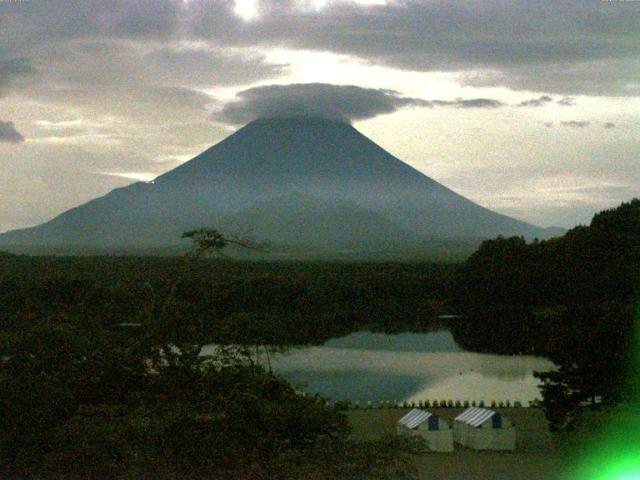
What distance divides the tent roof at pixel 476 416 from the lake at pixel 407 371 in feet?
12.6

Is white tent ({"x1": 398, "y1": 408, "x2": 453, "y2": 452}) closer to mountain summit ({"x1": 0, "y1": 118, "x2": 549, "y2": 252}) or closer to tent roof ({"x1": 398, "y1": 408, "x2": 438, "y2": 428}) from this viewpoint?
tent roof ({"x1": 398, "y1": 408, "x2": 438, "y2": 428})

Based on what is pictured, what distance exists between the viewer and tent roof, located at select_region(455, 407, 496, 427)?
1088 cm

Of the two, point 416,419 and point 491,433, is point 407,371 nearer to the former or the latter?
point 416,419

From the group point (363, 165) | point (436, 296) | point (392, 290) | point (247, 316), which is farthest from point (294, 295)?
point (363, 165)

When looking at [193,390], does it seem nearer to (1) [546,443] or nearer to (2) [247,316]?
(2) [247,316]

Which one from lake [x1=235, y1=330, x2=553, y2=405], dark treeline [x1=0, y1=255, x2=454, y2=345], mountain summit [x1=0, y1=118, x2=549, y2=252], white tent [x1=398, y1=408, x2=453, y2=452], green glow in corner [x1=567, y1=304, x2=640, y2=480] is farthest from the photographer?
mountain summit [x1=0, y1=118, x2=549, y2=252]

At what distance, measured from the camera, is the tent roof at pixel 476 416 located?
10883mm

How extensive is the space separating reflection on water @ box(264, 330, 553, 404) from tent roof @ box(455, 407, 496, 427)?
163 inches

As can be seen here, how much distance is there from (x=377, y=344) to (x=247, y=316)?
17468mm

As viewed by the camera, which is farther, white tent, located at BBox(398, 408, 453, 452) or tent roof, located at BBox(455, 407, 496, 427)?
tent roof, located at BBox(455, 407, 496, 427)

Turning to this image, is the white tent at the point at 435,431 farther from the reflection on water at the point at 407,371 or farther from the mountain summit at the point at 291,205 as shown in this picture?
the mountain summit at the point at 291,205

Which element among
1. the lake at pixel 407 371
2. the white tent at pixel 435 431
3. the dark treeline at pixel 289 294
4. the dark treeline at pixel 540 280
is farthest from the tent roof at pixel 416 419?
the dark treeline at pixel 540 280

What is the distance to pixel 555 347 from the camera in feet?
36.4

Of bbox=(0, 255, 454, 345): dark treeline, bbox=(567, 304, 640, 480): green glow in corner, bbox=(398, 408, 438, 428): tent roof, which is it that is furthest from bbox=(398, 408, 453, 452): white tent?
bbox=(0, 255, 454, 345): dark treeline
